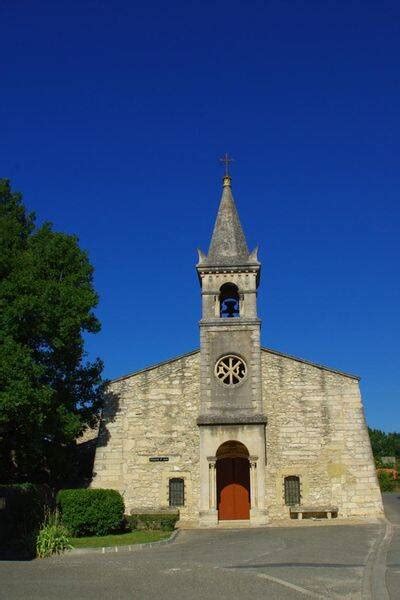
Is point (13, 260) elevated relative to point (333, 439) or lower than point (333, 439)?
elevated

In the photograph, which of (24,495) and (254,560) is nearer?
(254,560)

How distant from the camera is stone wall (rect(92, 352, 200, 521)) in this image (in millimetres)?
26438

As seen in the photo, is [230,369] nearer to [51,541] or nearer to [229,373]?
[229,373]

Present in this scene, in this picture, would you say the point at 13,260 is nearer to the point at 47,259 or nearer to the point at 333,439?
the point at 47,259

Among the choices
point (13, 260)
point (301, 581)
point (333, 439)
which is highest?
point (13, 260)

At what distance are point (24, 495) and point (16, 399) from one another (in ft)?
13.5

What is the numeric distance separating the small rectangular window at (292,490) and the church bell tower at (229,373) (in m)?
1.30

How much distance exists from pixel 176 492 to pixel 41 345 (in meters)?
8.78

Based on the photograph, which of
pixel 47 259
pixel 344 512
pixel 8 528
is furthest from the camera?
pixel 344 512

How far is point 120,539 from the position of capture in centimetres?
2009

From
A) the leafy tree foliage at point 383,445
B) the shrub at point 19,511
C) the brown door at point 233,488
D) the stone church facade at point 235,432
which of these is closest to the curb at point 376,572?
the stone church facade at point 235,432

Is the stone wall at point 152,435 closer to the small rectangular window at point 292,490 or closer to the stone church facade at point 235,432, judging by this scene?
the stone church facade at point 235,432

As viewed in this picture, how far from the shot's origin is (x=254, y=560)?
618 inches

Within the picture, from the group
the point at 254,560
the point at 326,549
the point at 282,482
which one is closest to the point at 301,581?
the point at 254,560
